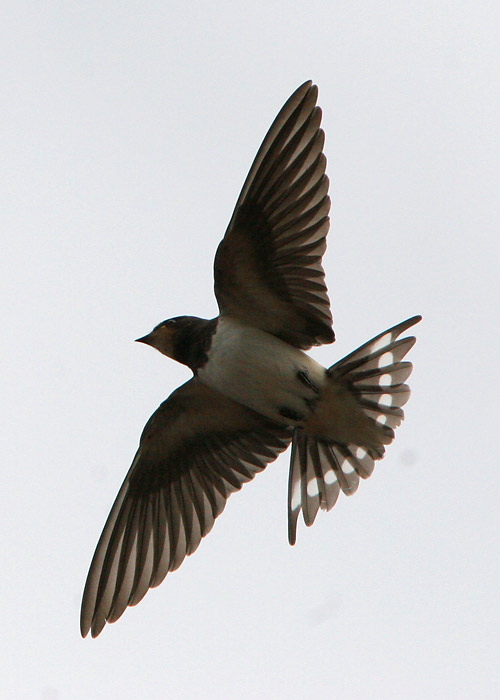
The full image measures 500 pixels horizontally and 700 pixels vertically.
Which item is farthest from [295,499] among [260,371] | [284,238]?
[284,238]

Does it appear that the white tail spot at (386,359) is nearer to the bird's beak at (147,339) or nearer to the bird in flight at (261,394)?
the bird in flight at (261,394)

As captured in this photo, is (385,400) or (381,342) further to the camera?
(385,400)

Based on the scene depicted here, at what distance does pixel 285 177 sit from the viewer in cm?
480

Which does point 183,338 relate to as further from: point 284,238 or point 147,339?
point 284,238

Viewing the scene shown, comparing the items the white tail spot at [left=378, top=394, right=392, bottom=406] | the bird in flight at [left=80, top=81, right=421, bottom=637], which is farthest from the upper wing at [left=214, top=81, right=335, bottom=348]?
the white tail spot at [left=378, top=394, right=392, bottom=406]

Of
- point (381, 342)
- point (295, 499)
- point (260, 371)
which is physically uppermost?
point (260, 371)

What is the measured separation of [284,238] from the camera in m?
4.88

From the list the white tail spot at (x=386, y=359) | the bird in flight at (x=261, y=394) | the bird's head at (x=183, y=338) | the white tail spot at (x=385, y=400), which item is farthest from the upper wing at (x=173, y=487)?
the white tail spot at (x=386, y=359)

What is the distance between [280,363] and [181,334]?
0.52 meters

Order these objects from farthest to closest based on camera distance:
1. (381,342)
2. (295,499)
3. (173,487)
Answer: (173,487)
(295,499)
(381,342)

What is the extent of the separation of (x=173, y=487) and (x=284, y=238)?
4.68 ft

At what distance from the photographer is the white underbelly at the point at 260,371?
4992 mm

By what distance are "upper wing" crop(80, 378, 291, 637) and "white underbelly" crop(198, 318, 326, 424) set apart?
275mm

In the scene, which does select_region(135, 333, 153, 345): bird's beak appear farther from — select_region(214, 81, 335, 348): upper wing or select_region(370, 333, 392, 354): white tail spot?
select_region(370, 333, 392, 354): white tail spot
